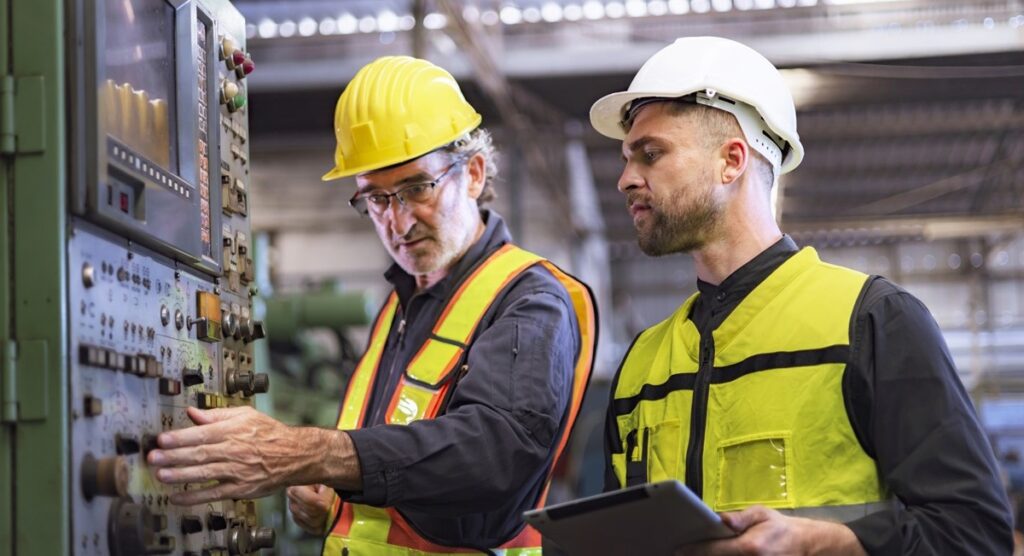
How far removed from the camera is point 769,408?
2.03 metres

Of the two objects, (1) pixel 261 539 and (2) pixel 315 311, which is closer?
(1) pixel 261 539

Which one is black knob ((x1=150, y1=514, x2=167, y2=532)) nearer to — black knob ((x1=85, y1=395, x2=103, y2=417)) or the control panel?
the control panel

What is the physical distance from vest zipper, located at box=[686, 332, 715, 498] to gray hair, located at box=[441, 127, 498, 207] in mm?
930

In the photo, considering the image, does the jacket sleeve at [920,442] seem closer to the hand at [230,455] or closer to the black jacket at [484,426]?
the black jacket at [484,426]

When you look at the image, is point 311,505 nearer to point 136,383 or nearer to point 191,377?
point 191,377

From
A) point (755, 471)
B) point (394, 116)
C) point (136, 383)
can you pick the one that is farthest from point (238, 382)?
point (755, 471)

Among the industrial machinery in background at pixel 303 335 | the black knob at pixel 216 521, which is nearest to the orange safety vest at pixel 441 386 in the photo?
the black knob at pixel 216 521

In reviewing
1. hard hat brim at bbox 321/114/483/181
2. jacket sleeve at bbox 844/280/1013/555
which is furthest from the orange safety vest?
jacket sleeve at bbox 844/280/1013/555

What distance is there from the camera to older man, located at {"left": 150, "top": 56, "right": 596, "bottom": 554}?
2.04 metres

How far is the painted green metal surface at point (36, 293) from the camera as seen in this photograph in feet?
5.27

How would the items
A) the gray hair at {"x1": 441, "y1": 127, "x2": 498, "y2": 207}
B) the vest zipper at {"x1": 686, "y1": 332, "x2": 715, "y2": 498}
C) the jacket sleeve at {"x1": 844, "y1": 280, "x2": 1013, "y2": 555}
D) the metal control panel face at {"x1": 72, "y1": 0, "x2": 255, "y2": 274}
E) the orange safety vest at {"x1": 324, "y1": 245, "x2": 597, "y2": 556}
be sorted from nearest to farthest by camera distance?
1. the metal control panel face at {"x1": 72, "y1": 0, "x2": 255, "y2": 274}
2. the jacket sleeve at {"x1": 844, "y1": 280, "x2": 1013, "y2": 555}
3. the vest zipper at {"x1": 686, "y1": 332, "x2": 715, "y2": 498}
4. the orange safety vest at {"x1": 324, "y1": 245, "x2": 597, "y2": 556}
5. the gray hair at {"x1": 441, "y1": 127, "x2": 498, "y2": 207}

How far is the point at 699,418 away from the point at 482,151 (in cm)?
108

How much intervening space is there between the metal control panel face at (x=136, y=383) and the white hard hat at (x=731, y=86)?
0.97m

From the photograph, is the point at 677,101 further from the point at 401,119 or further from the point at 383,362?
the point at 383,362
